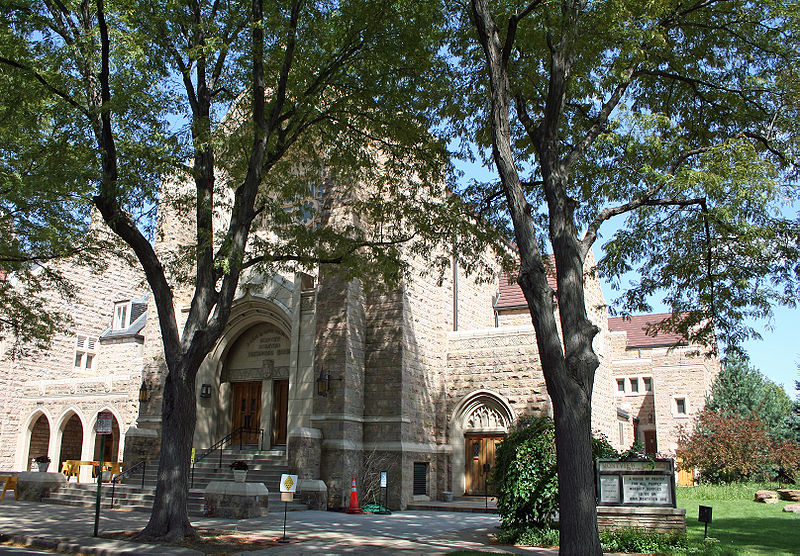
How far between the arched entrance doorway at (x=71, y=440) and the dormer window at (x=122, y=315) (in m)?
4.45

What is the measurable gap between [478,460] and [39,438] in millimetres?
20590

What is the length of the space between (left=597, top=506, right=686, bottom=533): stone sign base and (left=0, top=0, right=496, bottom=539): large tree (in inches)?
213

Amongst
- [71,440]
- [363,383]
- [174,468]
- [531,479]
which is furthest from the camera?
[71,440]

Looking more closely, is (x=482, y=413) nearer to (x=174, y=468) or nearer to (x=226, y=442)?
(x=226, y=442)

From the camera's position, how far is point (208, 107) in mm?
12148

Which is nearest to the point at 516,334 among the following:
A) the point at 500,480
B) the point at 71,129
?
the point at 500,480

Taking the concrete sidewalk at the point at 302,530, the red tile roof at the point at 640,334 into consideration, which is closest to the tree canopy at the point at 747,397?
the red tile roof at the point at 640,334

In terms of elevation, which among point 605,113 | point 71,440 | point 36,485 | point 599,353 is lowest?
point 36,485

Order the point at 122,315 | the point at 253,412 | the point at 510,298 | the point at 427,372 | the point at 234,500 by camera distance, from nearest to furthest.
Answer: the point at 234,500 → the point at 427,372 → the point at 253,412 → the point at 510,298 → the point at 122,315

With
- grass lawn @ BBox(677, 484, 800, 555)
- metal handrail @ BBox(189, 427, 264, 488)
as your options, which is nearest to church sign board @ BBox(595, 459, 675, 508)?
grass lawn @ BBox(677, 484, 800, 555)

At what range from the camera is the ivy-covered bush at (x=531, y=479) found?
11117 mm

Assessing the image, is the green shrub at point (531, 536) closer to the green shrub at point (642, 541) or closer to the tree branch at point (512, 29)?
the green shrub at point (642, 541)

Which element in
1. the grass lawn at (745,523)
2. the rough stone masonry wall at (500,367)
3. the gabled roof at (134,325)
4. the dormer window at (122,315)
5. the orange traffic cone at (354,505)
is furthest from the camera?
the dormer window at (122,315)

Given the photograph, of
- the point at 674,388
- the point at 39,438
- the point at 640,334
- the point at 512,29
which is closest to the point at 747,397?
the point at 674,388
